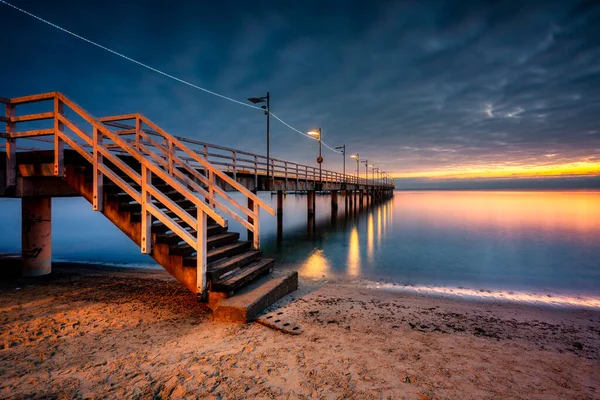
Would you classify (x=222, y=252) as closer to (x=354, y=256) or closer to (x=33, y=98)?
(x=33, y=98)

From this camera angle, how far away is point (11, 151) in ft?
19.1

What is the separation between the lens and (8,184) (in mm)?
5941

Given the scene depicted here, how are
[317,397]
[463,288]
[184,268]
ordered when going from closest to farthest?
[317,397]
[184,268]
[463,288]

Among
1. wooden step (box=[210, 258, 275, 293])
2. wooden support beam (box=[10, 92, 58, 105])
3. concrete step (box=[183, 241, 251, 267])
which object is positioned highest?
wooden support beam (box=[10, 92, 58, 105])

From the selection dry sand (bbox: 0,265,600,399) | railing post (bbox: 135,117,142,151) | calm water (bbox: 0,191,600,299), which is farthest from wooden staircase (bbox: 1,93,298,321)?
calm water (bbox: 0,191,600,299)

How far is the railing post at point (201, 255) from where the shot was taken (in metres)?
4.32

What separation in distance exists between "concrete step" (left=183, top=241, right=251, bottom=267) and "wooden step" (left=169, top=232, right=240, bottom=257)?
108 mm

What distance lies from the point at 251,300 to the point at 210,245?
1544 millimetres

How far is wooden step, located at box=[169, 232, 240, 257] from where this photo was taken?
15.5ft

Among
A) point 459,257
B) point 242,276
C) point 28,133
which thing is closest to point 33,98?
point 28,133

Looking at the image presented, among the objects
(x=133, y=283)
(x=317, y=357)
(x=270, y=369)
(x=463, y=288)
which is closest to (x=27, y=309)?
(x=133, y=283)

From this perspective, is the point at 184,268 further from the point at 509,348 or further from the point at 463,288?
the point at 463,288

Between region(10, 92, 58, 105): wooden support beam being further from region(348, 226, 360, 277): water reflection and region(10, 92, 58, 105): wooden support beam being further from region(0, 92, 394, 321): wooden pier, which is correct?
region(348, 226, 360, 277): water reflection

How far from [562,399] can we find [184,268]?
4784 millimetres
